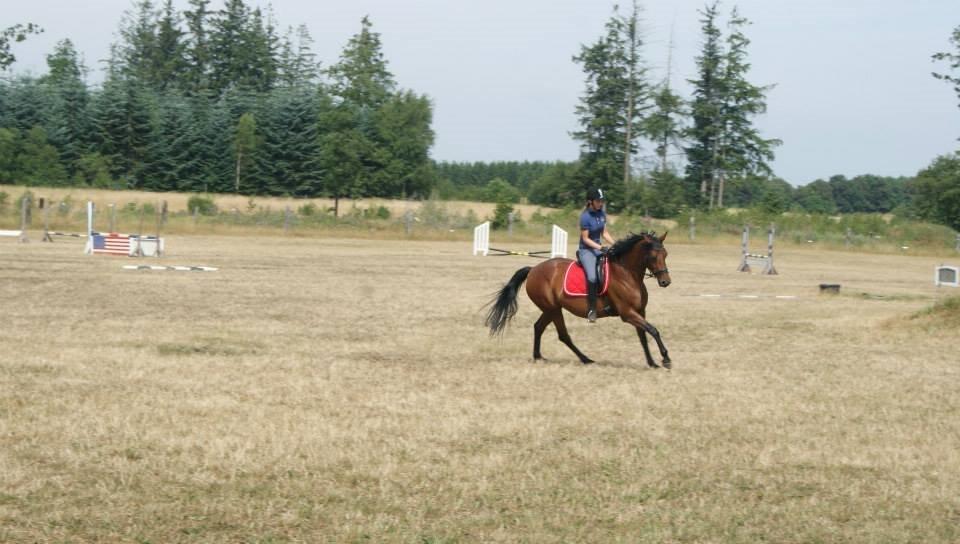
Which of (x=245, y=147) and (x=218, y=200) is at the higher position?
(x=245, y=147)

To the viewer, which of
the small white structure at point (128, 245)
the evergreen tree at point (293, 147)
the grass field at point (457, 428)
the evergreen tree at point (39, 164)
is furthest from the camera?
the evergreen tree at point (293, 147)

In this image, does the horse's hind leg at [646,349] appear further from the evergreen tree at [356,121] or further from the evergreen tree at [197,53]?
the evergreen tree at [197,53]

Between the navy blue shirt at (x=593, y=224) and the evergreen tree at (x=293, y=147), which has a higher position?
the evergreen tree at (x=293, y=147)

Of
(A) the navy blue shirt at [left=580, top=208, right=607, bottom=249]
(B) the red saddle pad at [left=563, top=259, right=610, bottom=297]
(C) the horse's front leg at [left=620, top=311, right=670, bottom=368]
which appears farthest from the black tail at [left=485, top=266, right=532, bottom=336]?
(C) the horse's front leg at [left=620, top=311, right=670, bottom=368]

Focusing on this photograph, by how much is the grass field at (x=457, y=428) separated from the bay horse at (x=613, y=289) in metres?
0.56

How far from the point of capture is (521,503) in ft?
23.7

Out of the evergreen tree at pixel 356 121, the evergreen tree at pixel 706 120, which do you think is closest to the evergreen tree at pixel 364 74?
the evergreen tree at pixel 356 121

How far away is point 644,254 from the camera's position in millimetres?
14203

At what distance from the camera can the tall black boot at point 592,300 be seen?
1425 centimetres

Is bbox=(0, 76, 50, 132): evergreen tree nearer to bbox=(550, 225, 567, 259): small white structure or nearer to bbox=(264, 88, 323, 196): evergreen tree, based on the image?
bbox=(264, 88, 323, 196): evergreen tree

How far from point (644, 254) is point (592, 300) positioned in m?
0.89

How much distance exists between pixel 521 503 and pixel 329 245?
43346mm

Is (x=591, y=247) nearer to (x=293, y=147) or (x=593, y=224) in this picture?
(x=593, y=224)

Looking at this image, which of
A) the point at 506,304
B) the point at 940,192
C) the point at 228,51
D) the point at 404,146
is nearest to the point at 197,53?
the point at 228,51
